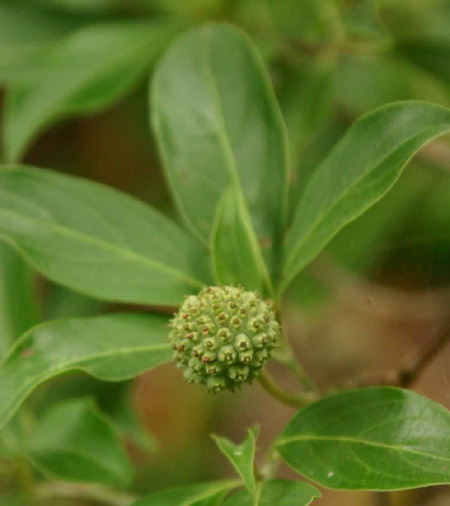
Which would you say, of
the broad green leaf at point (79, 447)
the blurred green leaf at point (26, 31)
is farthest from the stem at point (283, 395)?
the blurred green leaf at point (26, 31)

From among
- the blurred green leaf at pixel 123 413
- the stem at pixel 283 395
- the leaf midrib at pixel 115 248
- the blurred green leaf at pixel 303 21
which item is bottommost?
the blurred green leaf at pixel 123 413

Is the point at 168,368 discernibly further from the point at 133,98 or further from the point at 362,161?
the point at 362,161

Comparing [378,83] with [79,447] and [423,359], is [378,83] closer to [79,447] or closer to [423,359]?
[423,359]

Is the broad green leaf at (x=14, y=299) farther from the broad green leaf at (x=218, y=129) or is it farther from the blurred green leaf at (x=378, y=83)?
the blurred green leaf at (x=378, y=83)

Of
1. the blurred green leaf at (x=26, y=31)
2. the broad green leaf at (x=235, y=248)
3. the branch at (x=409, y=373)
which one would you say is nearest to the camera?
the broad green leaf at (x=235, y=248)

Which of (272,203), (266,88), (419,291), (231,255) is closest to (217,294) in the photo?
(231,255)

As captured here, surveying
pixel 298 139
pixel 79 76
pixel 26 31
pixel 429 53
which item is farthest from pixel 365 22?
pixel 26 31

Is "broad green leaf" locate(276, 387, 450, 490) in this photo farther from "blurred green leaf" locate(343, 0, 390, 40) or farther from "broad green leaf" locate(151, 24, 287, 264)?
"blurred green leaf" locate(343, 0, 390, 40)
